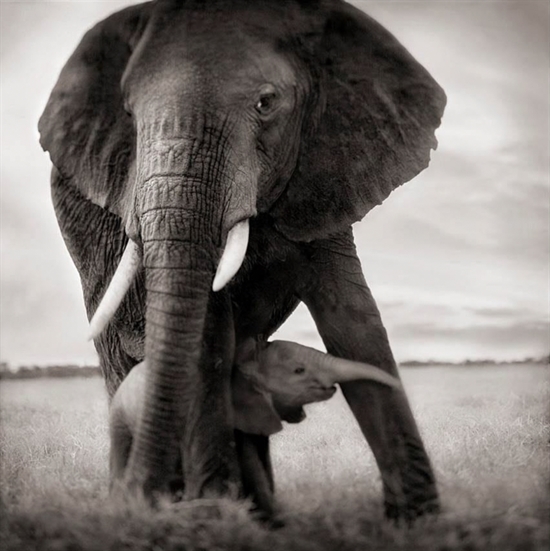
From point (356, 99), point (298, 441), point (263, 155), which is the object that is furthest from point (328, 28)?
point (298, 441)

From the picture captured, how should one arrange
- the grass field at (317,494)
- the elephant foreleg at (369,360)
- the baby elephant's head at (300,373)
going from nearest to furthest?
1. the grass field at (317,494)
2. the baby elephant's head at (300,373)
3. the elephant foreleg at (369,360)

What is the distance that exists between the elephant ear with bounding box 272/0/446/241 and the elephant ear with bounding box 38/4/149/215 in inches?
20.9

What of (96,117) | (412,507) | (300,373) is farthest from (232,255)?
(412,507)

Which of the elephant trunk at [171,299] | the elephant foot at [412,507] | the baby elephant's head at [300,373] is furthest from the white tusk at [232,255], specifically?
the elephant foot at [412,507]

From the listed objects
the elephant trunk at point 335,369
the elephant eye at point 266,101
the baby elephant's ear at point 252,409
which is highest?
the elephant eye at point 266,101

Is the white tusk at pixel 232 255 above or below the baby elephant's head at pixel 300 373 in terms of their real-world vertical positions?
above

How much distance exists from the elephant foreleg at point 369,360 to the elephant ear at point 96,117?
69cm

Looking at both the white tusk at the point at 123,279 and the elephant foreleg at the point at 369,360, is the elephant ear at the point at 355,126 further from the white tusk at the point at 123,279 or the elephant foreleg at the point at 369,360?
the white tusk at the point at 123,279

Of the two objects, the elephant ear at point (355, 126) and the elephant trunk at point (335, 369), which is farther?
the elephant ear at point (355, 126)

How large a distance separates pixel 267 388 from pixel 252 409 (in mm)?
75

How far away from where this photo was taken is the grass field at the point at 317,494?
2.86m

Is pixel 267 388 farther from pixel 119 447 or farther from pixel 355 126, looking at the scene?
pixel 355 126

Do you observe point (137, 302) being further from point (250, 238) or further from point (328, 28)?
point (328, 28)

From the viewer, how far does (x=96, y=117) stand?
11.7 ft
